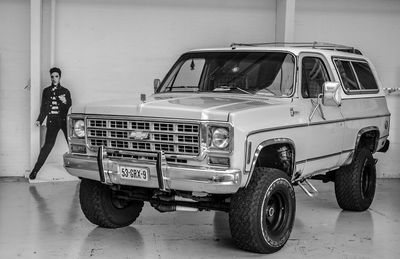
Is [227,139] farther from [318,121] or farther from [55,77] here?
[55,77]

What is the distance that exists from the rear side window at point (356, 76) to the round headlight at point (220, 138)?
2519 millimetres

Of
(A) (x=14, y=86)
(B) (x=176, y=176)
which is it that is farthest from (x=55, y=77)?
(B) (x=176, y=176)

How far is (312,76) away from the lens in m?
6.78

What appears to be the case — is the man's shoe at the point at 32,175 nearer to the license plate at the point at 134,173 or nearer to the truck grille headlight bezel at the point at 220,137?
the license plate at the point at 134,173

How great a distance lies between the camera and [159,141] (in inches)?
219

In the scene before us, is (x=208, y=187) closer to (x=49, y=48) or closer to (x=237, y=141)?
(x=237, y=141)

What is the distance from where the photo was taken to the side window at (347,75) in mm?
7372

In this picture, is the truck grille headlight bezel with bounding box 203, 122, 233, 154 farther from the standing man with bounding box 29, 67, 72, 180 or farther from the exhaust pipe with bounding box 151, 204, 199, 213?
the standing man with bounding box 29, 67, 72, 180

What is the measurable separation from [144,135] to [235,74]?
1.42 meters

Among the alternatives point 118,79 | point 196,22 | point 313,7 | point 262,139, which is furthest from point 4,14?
Result: point 262,139

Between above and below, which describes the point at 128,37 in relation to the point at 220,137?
above

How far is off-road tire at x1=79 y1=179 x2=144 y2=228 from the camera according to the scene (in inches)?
252

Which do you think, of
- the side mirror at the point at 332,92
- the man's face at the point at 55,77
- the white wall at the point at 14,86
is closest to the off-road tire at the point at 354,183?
the side mirror at the point at 332,92

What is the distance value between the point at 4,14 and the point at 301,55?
220 inches
